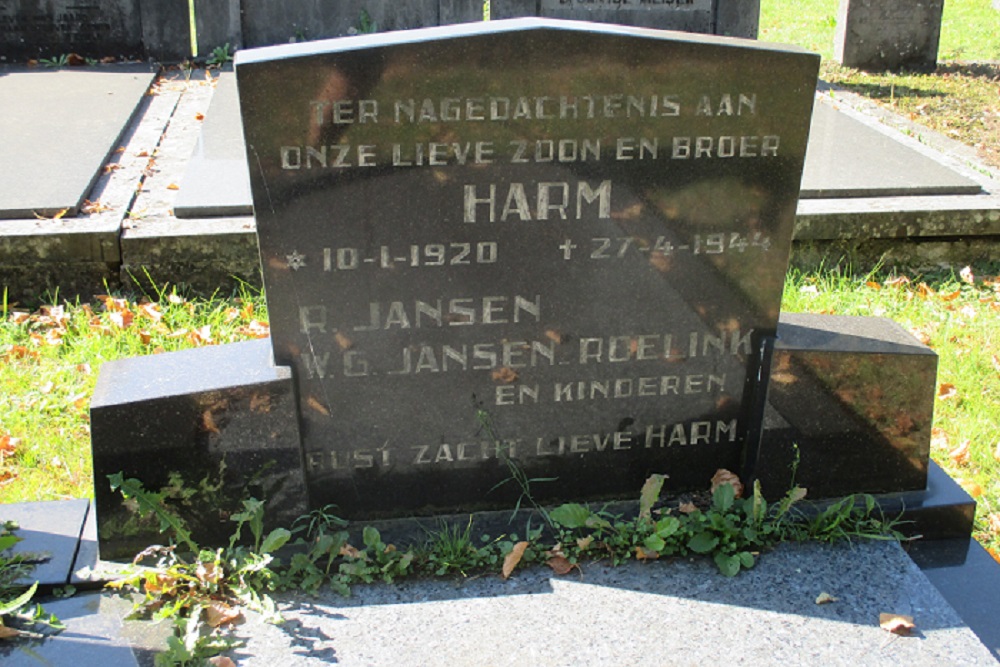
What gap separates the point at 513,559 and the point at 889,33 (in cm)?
796

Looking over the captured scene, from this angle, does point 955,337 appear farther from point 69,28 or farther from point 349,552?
point 69,28

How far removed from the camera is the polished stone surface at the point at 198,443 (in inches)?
99.7

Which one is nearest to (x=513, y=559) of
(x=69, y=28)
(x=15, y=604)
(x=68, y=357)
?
(x=15, y=604)

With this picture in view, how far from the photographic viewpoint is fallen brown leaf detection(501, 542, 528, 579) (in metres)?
2.55

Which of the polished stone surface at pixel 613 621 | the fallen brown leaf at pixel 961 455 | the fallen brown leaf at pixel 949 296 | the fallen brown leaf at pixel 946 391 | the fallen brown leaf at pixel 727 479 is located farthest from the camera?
the fallen brown leaf at pixel 949 296

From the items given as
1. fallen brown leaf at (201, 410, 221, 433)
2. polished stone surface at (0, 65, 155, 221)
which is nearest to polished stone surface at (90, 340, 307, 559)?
fallen brown leaf at (201, 410, 221, 433)

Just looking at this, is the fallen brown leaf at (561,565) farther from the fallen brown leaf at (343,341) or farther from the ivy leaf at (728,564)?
the fallen brown leaf at (343,341)

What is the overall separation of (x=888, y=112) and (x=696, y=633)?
18.3ft

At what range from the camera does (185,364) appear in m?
2.69

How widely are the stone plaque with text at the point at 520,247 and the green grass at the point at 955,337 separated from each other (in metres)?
1.02

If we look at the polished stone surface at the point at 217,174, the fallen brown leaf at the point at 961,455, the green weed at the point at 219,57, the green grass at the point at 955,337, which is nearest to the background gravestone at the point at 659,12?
the green weed at the point at 219,57

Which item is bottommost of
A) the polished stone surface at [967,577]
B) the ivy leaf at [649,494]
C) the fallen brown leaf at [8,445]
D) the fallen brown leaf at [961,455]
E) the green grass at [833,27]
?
the fallen brown leaf at [8,445]

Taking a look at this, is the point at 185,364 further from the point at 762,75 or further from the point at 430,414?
the point at 762,75

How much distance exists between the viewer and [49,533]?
105 inches
